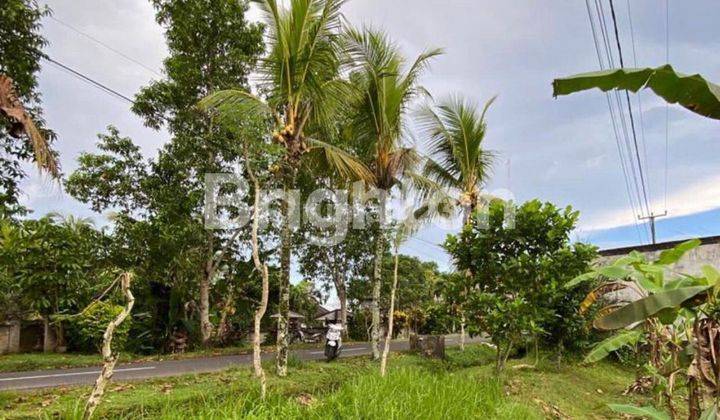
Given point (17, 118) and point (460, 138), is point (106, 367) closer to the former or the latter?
point (17, 118)

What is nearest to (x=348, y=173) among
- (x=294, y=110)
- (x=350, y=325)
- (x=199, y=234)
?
(x=294, y=110)

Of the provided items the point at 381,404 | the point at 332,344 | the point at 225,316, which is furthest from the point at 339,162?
the point at 225,316

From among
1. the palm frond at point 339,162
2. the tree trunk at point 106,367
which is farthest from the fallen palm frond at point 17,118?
the palm frond at point 339,162

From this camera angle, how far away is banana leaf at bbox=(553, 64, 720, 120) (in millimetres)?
3111

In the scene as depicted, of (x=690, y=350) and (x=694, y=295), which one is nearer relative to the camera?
(x=694, y=295)

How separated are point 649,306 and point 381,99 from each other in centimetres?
779

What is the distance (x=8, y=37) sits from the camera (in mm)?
7742

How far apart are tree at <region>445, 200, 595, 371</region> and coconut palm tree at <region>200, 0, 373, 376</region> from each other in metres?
3.45

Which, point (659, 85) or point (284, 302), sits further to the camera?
point (284, 302)

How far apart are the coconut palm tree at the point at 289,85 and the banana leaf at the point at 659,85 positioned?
5.50 meters

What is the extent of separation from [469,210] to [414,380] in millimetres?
7450

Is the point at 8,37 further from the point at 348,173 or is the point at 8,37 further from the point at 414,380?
the point at 414,380

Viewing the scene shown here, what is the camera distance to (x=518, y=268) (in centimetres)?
805

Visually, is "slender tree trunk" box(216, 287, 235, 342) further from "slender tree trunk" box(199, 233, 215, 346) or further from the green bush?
the green bush
